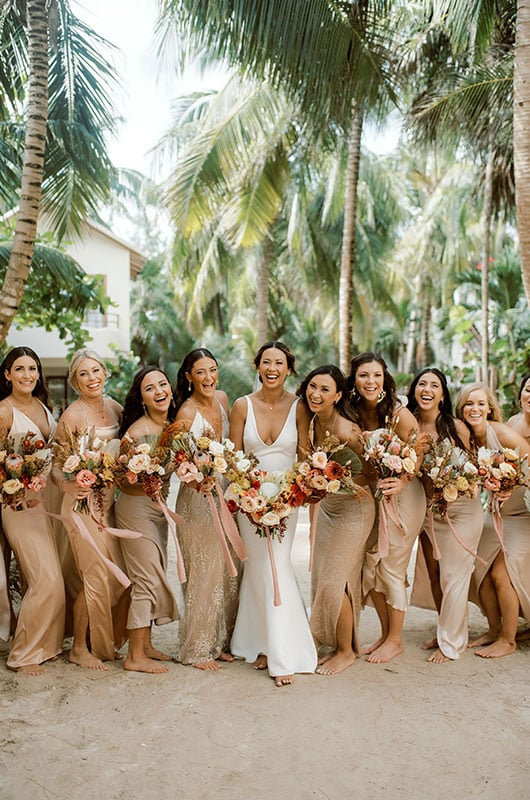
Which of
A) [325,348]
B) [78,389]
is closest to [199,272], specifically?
[325,348]

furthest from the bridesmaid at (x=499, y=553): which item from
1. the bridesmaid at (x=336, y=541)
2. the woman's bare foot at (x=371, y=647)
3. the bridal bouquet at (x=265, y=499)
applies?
the bridal bouquet at (x=265, y=499)

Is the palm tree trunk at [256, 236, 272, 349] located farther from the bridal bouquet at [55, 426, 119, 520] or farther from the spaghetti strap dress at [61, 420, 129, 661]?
the bridal bouquet at [55, 426, 119, 520]

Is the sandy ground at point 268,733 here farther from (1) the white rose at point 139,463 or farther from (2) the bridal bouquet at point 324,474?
(1) the white rose at point 139,463

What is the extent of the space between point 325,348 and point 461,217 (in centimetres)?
757

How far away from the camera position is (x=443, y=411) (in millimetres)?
5488

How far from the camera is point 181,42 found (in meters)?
8.43

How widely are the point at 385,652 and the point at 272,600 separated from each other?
3.18 ft

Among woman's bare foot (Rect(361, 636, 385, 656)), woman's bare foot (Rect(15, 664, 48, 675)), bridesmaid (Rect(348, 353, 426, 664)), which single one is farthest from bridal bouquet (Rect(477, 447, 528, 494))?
woman's bare foot (Rect(15, 664, 48, 675))

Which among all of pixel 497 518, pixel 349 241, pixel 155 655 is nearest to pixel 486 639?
pixel 497 518

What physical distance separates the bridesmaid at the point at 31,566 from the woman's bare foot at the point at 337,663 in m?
1.88

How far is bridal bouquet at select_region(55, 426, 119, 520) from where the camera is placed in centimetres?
466

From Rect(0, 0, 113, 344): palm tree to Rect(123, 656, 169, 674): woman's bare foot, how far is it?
3230 millimetres

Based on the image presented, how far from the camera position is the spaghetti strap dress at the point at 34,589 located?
16.4ft

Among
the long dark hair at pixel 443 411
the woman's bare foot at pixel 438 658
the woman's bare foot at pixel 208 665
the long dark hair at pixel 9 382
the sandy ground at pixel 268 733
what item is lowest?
the sandy ground at pixel 268 733
